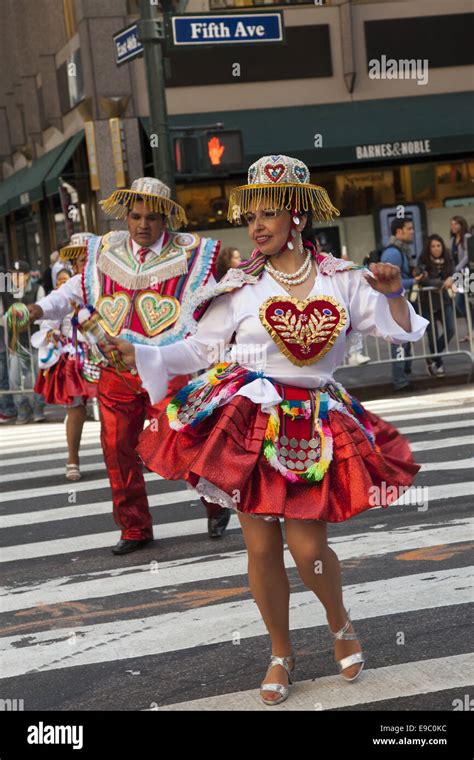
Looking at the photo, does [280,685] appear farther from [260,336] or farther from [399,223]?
[399,223]

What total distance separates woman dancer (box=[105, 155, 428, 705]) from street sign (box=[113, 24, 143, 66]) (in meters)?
7.57

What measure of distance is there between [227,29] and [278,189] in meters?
7.72

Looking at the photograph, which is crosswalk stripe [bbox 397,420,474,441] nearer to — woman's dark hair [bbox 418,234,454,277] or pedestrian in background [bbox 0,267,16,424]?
woman's dark hair [bbox 418,234,454,277]

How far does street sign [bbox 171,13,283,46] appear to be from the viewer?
38.3 ft

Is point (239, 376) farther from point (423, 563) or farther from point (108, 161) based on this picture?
point (108, 161)

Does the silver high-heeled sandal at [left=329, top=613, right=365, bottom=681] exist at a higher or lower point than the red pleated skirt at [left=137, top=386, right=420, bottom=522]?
lower

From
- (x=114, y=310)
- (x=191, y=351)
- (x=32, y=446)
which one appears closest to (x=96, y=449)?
(x=32, y=446)

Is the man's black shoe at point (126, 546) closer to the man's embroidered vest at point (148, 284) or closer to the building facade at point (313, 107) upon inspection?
the man's embroidered vest at point (148, 284)

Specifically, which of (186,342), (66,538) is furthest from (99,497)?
(186,342)

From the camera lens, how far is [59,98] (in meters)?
22.9

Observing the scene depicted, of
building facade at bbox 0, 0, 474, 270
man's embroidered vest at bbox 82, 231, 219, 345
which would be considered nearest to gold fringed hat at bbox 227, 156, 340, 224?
man's embroidered vest at bbox 82, 231, 219, 345

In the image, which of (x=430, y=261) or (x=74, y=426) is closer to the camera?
(x=74, y=426)

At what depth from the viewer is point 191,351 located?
15.8 ft
